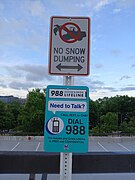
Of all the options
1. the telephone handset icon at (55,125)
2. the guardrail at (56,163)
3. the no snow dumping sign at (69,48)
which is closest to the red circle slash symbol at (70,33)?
the no snow dumping sign at (69,48)

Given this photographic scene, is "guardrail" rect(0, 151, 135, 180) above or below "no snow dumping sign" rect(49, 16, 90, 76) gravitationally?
below

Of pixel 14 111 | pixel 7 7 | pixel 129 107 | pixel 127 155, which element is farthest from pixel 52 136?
pixel 129 107

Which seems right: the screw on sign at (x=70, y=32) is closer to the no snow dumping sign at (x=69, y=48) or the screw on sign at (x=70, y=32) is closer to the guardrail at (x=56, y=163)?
the no snow dumping sign at (x=69, y=48)

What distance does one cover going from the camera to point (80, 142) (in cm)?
152

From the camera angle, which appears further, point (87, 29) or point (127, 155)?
point (127, 155)

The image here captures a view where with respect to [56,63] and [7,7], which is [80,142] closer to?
[56,63]

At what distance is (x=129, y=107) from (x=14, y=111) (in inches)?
706

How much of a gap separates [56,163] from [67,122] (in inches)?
22.7

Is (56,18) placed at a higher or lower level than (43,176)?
higher

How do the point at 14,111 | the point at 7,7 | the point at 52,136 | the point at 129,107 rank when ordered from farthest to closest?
the point at 129,107, the point at 14,111, the point at 7,7, the point at 52,136

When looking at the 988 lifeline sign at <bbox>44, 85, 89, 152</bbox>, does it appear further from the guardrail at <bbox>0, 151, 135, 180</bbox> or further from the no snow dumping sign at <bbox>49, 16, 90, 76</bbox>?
the guardrail at <bbox>0, 151, 135, 180</bbox>

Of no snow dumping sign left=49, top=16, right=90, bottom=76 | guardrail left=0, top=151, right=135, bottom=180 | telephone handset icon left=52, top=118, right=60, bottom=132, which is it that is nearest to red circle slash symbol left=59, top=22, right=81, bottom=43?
no snow dumping sign left=49, top=16, right=90, bottom=76

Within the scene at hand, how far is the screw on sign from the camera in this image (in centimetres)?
154

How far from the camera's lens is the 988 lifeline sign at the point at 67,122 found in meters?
1.51
